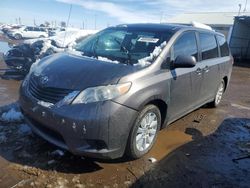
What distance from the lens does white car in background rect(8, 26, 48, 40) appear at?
30750 millimetres

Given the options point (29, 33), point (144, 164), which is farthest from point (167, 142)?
point (29, 33)

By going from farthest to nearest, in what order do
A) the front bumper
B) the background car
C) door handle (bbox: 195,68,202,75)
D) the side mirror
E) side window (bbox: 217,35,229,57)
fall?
the background car → side window (bbox: 217,35,229,57) → door handle (bbox: 195,68,202,75) → the side mirror → the front bumper

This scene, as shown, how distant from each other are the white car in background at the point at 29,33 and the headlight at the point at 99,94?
28776 millimetres

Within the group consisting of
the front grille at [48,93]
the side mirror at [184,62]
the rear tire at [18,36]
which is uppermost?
the side mirror at [184,62]

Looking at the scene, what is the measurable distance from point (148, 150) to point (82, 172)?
1053 millimetres

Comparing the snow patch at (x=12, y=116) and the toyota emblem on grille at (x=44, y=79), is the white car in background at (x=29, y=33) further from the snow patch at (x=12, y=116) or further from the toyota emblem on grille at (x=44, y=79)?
the toyota emblem on grille at (x=44, y=79)

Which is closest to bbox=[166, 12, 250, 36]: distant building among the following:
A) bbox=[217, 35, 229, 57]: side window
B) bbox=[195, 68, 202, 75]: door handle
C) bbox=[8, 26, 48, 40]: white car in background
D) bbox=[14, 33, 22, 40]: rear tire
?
bbox=[8, 26, 48, 40]: white car in background

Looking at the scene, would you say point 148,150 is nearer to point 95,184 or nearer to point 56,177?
point 95,184

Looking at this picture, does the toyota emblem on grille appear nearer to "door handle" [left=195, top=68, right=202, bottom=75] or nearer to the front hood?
the front hood

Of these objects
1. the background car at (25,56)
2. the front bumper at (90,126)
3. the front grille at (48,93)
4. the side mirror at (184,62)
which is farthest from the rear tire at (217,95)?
the background car at (25,56)

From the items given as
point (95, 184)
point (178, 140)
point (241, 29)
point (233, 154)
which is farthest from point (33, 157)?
point (241, 29)

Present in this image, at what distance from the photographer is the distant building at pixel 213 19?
34.2m

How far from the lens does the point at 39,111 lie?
341cm

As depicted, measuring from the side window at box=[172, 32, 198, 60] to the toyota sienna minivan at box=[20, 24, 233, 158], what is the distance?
0.02 metres
